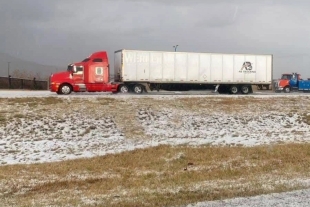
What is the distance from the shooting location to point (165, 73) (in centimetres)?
3806

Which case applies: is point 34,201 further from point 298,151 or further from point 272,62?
point 272,62

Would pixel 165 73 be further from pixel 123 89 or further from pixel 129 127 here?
pixel 129 127

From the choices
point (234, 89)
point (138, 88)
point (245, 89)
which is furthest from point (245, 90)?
point (138, 88)

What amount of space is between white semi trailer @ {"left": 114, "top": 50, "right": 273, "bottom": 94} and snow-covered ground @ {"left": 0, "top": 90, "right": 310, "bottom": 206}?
375 inches

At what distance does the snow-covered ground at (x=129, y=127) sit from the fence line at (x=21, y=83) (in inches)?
1235

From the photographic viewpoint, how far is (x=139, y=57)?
1473 inches

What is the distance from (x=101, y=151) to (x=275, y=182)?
859cm

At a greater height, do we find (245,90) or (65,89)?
(65,89)

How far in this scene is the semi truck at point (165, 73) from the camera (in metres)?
34.5

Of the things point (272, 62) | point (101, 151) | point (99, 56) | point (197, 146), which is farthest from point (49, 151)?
point (272, 62)

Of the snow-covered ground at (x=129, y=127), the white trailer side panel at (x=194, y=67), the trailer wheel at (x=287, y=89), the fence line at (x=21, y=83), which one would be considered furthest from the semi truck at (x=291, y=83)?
the fence line at (x=21, y=83)

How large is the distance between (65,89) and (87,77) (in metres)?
2.12

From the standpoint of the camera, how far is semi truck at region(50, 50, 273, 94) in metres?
34.5

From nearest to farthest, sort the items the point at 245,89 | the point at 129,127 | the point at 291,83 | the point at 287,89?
the point at 129,127 < the point at 245,89 < the point at 287,89 < the point at 291,83
